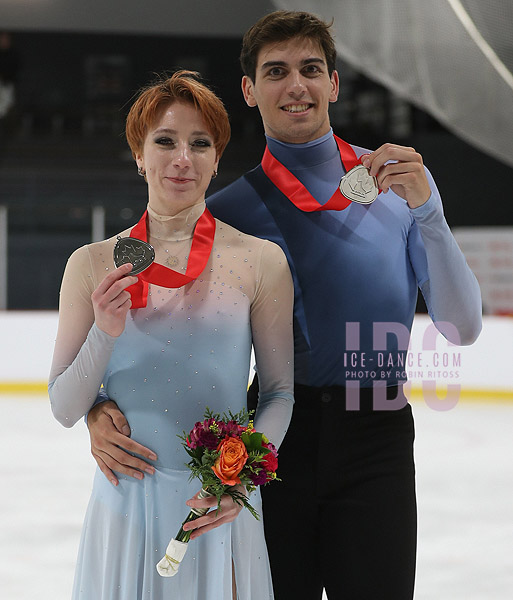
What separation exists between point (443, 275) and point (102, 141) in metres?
10.1

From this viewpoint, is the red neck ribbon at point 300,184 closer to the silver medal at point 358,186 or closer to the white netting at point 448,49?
the silver medal at point 358,186

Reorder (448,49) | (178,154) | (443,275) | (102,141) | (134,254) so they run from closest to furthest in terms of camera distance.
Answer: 1. (134,254)
2. (178,154)
3. (443,275)
4. (448,49)
5. (102,141)

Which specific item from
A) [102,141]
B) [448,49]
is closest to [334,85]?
[448,49]

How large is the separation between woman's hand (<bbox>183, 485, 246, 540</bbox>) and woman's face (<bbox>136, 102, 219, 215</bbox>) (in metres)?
0.60

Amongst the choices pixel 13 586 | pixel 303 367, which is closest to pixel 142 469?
pixel 303 367

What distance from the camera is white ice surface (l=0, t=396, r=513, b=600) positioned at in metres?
3.74

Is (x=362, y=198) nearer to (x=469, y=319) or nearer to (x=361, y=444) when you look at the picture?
(x=469, y=319)

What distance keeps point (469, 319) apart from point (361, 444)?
372 mm

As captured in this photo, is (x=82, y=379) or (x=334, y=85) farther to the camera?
(x=334, y=85)

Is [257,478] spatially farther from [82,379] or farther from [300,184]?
[300,184]

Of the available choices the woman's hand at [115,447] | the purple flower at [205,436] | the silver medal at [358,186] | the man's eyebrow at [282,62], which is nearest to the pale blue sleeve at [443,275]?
the silver medal at [358,186]

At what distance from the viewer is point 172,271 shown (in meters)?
1.66

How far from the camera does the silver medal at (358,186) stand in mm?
1700

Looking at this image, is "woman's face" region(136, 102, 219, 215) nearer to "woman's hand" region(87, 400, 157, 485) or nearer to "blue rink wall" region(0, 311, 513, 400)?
"woman's hand" region(87, 400, 157, 485)
